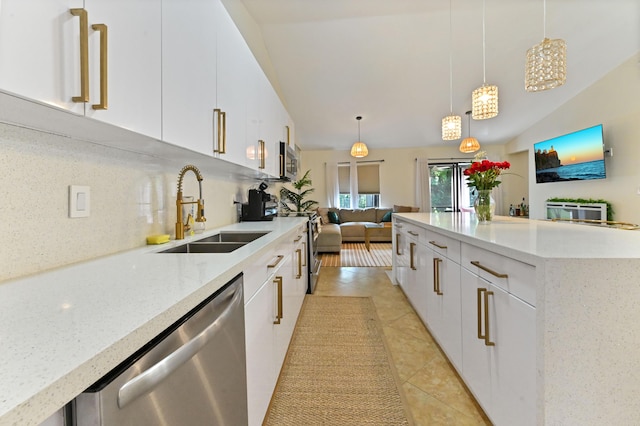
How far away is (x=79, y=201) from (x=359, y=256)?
4.59 metres

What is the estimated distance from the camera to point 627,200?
4.14 metres

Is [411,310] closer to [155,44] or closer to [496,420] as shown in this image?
[496,420]

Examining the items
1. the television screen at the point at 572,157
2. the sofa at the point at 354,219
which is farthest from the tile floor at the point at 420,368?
the television screen at the point at 572,157

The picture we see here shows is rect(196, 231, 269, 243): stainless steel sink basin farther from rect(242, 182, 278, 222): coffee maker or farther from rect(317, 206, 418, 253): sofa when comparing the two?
rect(317, 206, 418, 253): sofa

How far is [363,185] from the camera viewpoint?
7.92 m

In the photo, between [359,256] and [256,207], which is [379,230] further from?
[256,207]

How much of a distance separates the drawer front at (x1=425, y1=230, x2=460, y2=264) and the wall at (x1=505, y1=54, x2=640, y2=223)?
13.9 feet

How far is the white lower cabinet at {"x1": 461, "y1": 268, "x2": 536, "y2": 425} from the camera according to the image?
958 millimetres

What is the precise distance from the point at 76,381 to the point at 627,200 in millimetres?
6194

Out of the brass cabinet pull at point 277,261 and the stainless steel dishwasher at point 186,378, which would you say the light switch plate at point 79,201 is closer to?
the stainless steel dishwasher at point 186,378

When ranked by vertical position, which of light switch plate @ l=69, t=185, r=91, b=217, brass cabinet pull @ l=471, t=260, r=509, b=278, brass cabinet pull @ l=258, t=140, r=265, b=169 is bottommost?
brass cabinet pull @ l=471, t=260, r=509, b=278

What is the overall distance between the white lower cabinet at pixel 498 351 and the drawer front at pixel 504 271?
0.03 m

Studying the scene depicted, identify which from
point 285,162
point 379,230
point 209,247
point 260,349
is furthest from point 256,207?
point 379,230

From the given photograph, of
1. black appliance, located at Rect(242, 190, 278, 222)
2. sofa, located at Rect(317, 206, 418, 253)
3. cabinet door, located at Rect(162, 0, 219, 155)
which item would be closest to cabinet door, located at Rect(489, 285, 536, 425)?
cabinet door, located at Rect(162, 0, 219, 155)
